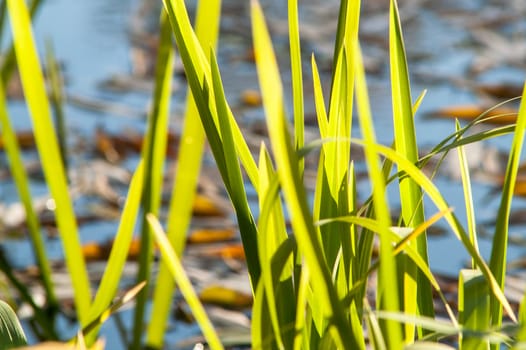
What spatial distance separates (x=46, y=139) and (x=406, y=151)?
250mm

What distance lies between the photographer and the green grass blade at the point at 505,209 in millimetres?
345

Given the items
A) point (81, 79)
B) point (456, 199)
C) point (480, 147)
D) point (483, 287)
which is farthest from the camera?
point (81, 79)

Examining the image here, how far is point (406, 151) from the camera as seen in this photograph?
0.40 m

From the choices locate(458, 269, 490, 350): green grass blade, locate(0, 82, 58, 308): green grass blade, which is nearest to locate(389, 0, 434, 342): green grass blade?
locate(458, 269, 490, 350): green grass blade

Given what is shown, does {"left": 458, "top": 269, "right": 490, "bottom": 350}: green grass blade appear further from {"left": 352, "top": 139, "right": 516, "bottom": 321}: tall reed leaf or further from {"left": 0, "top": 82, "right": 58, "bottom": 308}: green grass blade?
{"left": 0, "top": 82, "right": 58, "bottom": 308}: green grass blade

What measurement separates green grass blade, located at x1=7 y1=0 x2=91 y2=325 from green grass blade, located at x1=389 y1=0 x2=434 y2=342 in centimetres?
19

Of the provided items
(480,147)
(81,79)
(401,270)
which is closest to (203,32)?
(401,270)

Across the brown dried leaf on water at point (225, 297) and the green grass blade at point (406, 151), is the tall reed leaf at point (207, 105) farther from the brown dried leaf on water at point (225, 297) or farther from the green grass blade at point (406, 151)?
the brown dried leaf on water at point (225, 297)

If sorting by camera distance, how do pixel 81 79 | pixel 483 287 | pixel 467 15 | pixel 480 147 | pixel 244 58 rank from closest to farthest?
pixel 483 287 → pixel 480 147 → pixel 81 79 → pixel 244 58 → pixel 467 15

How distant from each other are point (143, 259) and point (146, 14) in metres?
Result: 1.23

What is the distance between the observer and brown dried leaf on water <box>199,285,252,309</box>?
0.73m

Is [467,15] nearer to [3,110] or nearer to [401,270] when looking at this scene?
[3,110]

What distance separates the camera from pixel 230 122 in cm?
37

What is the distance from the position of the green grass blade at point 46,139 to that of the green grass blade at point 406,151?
193mm
